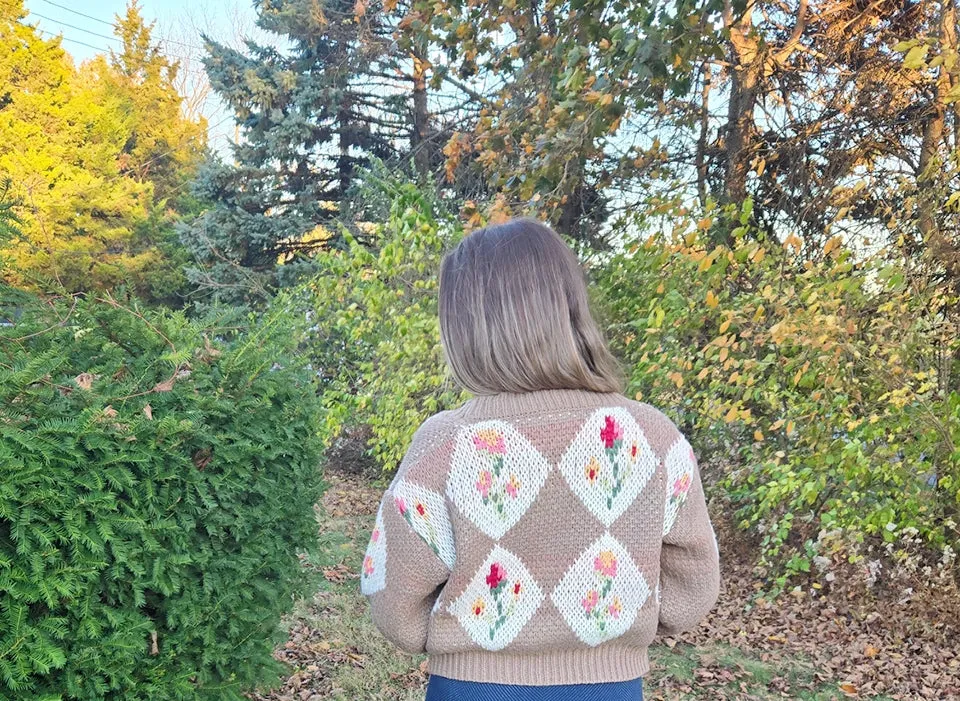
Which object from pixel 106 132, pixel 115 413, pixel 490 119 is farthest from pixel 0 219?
pixel 106 132

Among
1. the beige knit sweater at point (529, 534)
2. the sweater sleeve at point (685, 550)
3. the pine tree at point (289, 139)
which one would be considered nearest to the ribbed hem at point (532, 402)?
the beige knit sweater at point (529, 534)

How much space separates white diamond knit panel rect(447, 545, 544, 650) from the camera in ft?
4.48

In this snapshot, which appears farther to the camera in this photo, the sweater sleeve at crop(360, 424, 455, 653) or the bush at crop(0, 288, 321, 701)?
the bush at crop(0, 288, 321, 701)

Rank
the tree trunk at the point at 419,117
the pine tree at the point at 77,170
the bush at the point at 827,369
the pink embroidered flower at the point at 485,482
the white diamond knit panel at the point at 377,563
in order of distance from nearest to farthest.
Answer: the pink embroidered flower at the point at 485,482, the white diamond knit panel at the point at 377,563, the bush at the point at 827,369, the tree trunk at the point at 419,117, the pine tree at the point at 77,170

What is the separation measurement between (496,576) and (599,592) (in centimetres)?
20

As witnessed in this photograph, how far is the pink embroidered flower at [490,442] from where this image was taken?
1.34m

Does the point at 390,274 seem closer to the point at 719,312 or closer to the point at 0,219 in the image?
the point at 719,312

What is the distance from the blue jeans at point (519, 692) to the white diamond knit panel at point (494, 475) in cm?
30

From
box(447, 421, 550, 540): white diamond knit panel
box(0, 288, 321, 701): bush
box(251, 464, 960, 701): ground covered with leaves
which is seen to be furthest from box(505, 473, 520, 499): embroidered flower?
box(251, 464, 960, 701): ground covered with leaves

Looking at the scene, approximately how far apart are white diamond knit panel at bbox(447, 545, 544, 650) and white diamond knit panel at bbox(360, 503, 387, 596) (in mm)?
168

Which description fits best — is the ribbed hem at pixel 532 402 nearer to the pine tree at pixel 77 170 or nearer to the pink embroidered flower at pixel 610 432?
the pink embroidered flower at pixel 610 432

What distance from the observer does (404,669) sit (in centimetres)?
368

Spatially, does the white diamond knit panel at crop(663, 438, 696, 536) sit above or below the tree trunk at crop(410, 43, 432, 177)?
below

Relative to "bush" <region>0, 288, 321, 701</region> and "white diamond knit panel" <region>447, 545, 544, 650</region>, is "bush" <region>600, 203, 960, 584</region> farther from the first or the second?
"white diamond knit panel" <region>447, 545, 544, 650</region>
